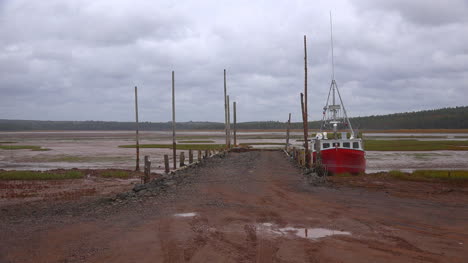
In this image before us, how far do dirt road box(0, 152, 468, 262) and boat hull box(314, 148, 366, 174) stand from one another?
374 inches

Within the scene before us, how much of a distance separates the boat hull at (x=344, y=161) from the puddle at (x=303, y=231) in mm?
15758

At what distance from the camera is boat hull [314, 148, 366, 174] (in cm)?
2500

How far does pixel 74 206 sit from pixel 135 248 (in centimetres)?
611

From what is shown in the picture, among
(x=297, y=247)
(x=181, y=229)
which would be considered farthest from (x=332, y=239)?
(x=181, y=229)

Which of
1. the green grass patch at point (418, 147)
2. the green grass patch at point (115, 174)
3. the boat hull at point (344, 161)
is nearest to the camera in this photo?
the boat hull at point (344, 161)

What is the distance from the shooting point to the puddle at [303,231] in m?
9.22

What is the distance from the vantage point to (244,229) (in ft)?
31.9

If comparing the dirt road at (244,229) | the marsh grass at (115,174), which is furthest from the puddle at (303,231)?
the marsh grass at (115,174)

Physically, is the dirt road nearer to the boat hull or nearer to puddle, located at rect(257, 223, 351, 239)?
puddle, located at rect(257, 223, 351, 239)

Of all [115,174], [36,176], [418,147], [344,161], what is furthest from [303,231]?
[418,147]

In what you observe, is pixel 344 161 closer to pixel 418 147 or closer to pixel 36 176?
pixel 36 176

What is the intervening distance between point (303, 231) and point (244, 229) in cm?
127

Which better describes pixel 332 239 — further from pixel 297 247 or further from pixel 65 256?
pixel 65 256

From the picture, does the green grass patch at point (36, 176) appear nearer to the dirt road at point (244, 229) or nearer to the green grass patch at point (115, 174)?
the green grass patch at point (115, 174)
